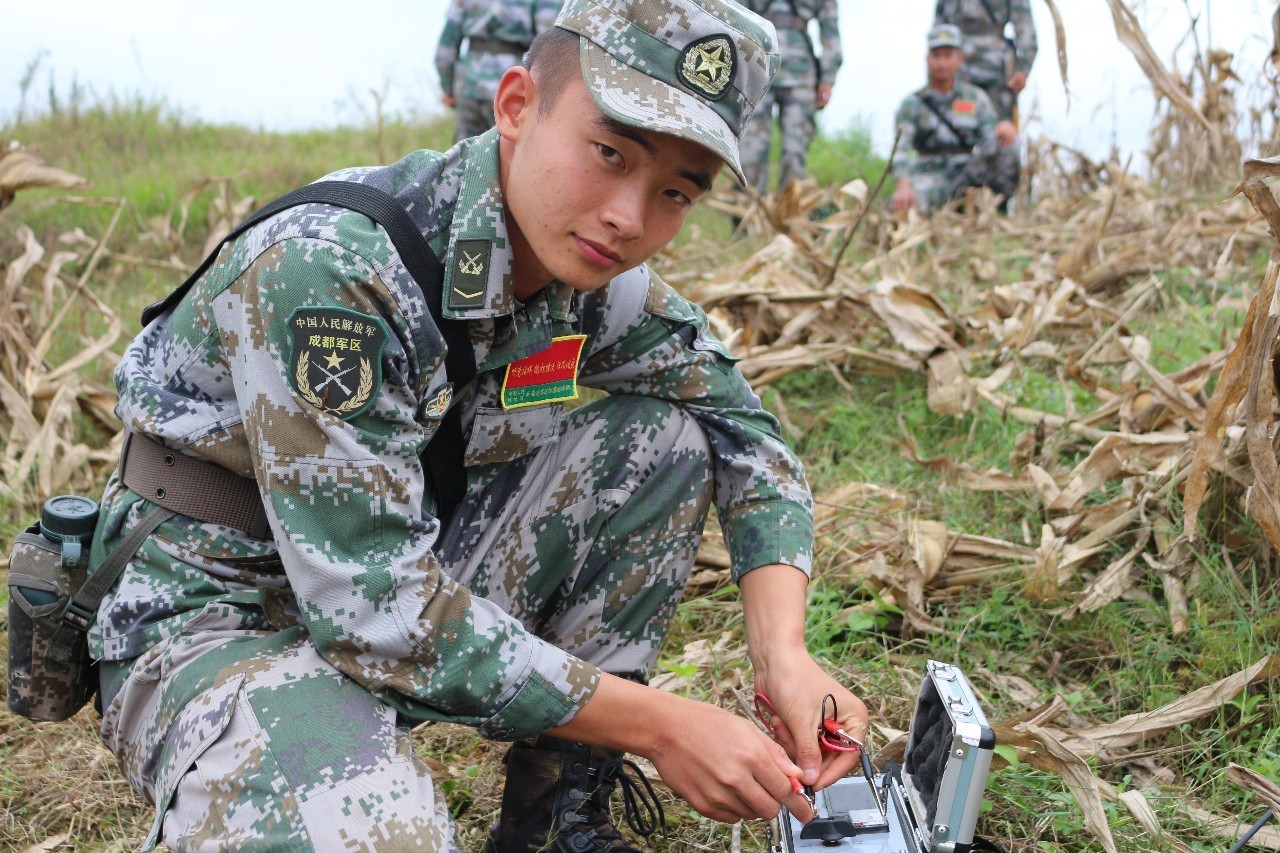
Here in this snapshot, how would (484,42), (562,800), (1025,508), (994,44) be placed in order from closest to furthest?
1. (562,800)
2. (1025,508)
3. (484,42)
4. (994,44)

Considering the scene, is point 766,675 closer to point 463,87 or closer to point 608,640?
point 608,640

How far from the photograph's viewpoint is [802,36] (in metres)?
7.86

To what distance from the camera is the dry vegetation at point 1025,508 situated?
7.16 feet

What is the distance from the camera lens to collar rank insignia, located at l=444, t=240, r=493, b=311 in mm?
1760

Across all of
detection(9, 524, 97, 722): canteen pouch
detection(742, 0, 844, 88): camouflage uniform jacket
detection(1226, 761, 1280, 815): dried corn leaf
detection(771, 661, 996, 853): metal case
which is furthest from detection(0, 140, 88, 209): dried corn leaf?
detection(742, 0, 844, 88): camouflage uniform jacket

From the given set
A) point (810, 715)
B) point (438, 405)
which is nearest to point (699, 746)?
point (810, 715)

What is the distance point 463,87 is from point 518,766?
4941 mm

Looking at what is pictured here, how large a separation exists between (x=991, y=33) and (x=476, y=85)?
5.22 metres

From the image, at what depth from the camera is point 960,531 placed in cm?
297

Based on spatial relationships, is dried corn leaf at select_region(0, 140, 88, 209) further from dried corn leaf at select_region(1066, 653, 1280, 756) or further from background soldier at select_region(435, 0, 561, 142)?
dried corn leaf at select_region(1066, 653, 1280, 756)

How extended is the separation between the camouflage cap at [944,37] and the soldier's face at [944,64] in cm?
4

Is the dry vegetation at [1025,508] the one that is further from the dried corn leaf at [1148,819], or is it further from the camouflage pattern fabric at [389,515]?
the camouflage pattern fabric at [389,515]

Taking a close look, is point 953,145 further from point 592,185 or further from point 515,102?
point 592,185

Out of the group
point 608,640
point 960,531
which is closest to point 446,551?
point 608,640
